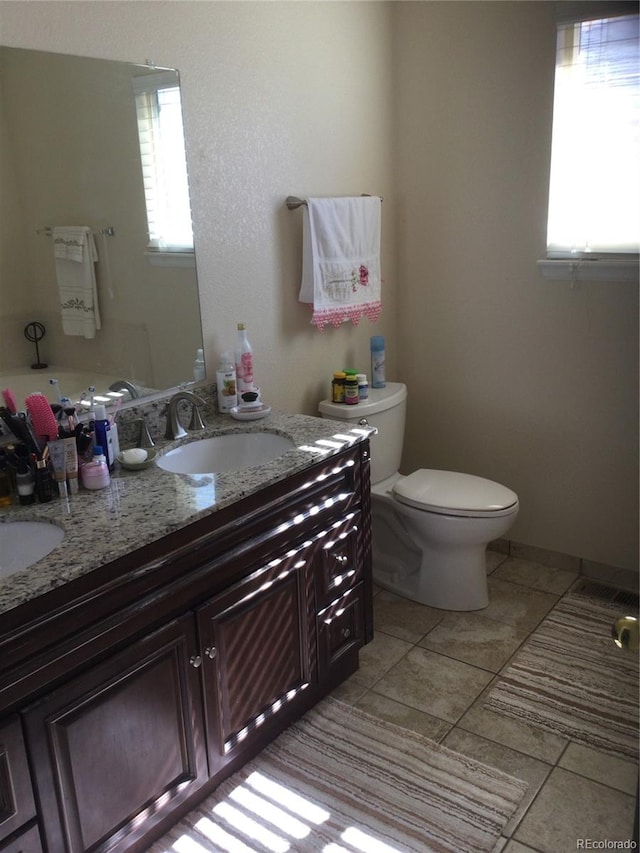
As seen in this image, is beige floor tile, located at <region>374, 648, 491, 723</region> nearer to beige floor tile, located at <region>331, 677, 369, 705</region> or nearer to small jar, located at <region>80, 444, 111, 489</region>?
beige floor tile, located at <region>331, 677, 369, 705</region>

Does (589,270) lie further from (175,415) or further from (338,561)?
(175,415)

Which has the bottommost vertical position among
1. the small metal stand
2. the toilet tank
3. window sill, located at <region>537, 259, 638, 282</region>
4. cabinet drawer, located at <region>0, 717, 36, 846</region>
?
cabinet drawer, located at <region>0, 717, 36, 846</region>

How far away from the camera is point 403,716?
2.19m

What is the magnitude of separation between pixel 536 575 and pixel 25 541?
205 cm

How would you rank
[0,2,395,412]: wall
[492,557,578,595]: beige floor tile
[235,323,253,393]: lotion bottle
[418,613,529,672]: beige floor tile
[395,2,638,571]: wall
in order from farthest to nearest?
[492,557,578,595]: beige floor tile < [395,2,638,571]: wall < [418,613,529,672]: beige floor tile < [235,323,253,393]: lotion bottle < [0,2,395,412]: wall

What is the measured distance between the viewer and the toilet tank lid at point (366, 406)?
8.68ft

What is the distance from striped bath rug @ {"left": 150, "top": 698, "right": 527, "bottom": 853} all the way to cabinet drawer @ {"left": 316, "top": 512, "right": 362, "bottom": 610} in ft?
1.31

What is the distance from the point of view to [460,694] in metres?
2.28

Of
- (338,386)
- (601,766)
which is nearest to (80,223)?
(338,386)

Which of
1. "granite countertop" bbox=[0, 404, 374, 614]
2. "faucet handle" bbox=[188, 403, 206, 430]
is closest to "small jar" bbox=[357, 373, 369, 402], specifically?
"granite countertop" bbox=[0, 404, 374, 614]

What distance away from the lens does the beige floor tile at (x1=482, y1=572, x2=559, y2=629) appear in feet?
8.79

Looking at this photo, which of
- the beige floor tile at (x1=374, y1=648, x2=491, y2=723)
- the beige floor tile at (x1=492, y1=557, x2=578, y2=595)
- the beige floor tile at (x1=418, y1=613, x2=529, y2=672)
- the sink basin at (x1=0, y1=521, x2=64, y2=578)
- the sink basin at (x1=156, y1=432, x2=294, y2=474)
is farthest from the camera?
the beige floor tile at (x1=492, y1=557, x2=578, y2=595)

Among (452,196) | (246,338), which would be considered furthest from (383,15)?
(246,338)

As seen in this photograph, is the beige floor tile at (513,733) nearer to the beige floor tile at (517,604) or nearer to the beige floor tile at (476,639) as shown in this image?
the beige floor tile at (476,639)
